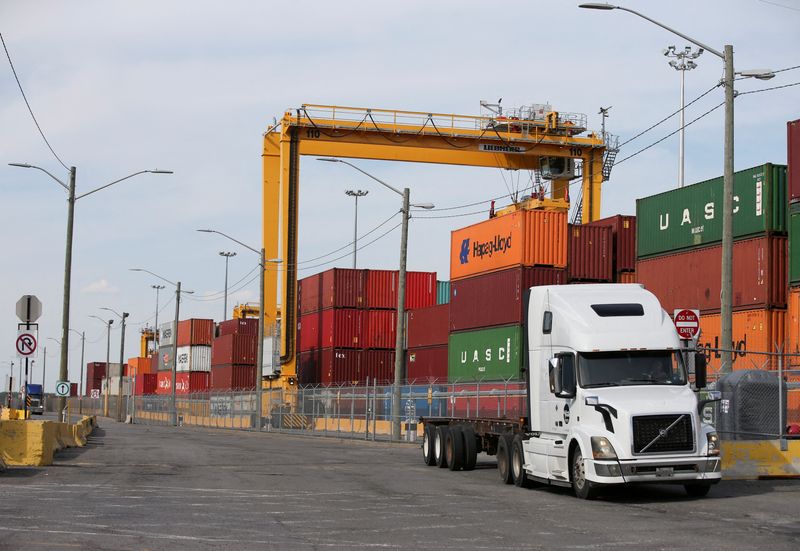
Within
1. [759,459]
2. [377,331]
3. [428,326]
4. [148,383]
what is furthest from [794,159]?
[148,383]

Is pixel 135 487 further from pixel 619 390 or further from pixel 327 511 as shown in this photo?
pixel 619 390

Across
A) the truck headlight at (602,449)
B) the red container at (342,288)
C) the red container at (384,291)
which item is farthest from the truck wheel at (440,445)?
the red container at (384,291)

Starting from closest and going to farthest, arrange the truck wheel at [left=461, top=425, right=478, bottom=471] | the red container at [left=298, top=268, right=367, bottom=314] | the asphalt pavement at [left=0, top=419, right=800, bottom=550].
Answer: the asphalt pavement at [left=0, top=419, right=800, bottom=550] < the truck wheel at [left=461, top=425, right=478, bottom=471] < the red container at [left=298, top=268, right=367, bottom=314]

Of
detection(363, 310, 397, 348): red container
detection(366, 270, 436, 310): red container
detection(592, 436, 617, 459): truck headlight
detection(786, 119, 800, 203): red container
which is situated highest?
detection(786, 119, 800, 203): red container

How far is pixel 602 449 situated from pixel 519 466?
3443 millimetres

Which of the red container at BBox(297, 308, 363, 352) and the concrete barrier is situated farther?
the red container at BBox(297, 308, 363, 352)

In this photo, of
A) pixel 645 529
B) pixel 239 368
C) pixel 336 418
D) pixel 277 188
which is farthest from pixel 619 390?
pixel 239 368

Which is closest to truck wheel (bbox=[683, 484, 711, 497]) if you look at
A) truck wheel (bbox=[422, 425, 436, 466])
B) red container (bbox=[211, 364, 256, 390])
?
truck wheel (bbox=[422, 425, 436, 466])

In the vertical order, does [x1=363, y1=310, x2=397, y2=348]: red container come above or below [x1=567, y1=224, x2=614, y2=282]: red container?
below

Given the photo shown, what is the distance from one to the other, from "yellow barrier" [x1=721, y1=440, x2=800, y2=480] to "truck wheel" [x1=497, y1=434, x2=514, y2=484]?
13.3ft

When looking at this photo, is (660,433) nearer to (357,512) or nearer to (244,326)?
(357,512)

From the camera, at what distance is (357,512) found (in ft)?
50.4

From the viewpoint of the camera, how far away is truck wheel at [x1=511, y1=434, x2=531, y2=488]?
65.1 ft

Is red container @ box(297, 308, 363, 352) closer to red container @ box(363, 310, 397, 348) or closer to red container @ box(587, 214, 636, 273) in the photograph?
red container @ box(363, 310, 397, 348)
